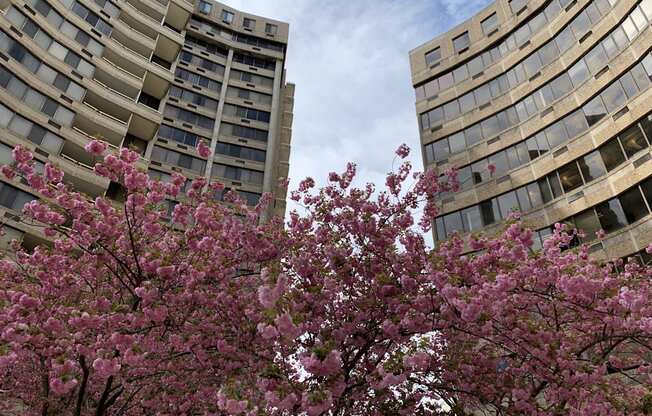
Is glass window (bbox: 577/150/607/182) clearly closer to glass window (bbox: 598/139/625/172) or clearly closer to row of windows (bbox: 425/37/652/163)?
glass window (bbox: 598/139/625/172)

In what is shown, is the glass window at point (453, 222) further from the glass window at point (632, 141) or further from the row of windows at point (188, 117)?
the row of windows at point (188, 117)

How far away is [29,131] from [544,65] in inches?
1282

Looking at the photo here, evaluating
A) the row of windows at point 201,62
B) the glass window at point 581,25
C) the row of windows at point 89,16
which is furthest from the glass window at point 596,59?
the row of windows at point 89,16

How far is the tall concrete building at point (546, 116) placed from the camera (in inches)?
814

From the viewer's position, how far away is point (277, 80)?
45.8 meters

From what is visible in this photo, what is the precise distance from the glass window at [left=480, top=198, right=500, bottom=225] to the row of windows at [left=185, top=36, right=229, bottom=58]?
32767 millimetres

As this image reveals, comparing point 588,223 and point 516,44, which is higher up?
point 516,44

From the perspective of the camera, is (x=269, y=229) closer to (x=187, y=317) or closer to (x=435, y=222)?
(x=187, y=317)

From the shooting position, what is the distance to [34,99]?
26.1 metres

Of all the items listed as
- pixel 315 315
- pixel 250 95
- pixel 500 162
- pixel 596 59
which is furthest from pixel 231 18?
pixel 315 315

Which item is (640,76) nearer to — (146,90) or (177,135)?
(177,135)

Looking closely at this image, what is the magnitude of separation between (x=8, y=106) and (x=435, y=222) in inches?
1071

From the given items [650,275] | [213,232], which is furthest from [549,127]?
[213,232]

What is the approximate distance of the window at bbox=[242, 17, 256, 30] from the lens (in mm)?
48391
